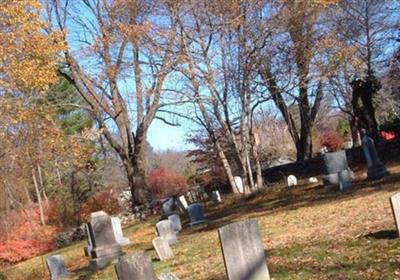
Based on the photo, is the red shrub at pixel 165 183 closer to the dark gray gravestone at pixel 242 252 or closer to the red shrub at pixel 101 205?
the red shrub at pixel 101 205

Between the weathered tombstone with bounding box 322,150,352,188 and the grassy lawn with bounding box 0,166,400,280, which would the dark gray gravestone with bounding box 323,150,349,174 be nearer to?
the weathered tombstone with bounding box 322,150,352,188

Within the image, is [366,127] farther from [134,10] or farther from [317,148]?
[317,148]

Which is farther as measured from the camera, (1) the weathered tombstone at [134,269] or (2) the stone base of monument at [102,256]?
(2) the stone base of monument at [102,256]

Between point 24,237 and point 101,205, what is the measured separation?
5828 mm

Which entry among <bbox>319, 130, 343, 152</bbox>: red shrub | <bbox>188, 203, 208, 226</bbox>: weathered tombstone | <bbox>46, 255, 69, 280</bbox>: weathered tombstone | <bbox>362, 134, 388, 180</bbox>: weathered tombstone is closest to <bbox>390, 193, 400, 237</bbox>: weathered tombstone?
<bbox>46, 255, 69, 280</bbox>: weathered tombstone

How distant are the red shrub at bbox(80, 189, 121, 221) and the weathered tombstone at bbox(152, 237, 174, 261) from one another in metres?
20.7

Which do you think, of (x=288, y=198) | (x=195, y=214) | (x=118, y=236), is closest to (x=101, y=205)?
(x=118, y=236)

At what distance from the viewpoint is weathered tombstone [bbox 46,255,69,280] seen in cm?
1627

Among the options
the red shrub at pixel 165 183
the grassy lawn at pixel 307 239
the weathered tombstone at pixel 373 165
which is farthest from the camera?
the red shrub at pixel 165 183

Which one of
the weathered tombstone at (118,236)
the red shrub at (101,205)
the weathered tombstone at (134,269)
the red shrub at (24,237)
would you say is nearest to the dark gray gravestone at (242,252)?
the weathered tombstone at (134,269)

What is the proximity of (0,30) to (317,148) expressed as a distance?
116ft

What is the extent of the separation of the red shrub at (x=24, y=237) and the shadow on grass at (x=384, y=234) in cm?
2138

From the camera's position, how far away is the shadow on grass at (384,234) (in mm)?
8973

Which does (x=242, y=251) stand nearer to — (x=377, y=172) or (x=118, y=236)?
(x=377, y=172)
